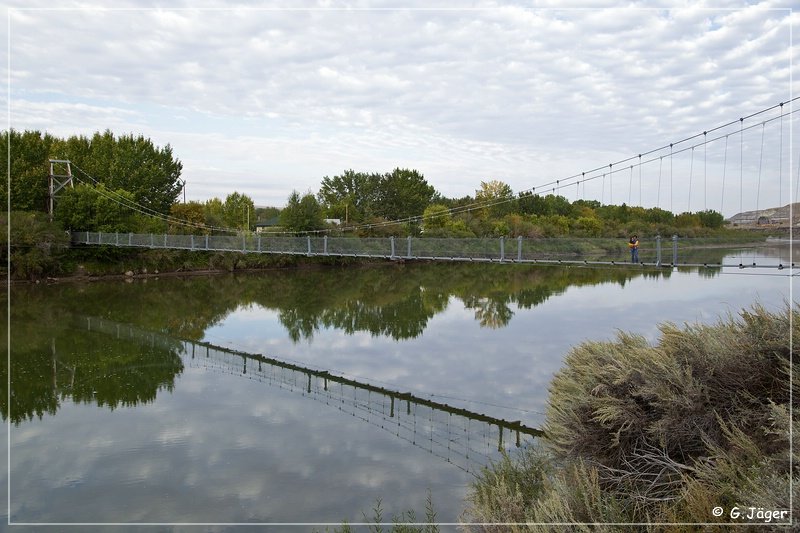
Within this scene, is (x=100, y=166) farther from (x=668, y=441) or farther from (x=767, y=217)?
(x=668, y=441)

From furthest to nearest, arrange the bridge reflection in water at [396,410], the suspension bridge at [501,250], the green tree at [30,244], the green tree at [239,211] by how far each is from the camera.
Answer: the green tree at [239,211] → the green tree at [30,244] → the suspension bridge at [501,250] → the bridge reflection in water at [396,410]

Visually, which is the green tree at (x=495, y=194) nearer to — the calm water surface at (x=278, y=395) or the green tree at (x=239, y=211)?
the green tree at (x=239, y=211)

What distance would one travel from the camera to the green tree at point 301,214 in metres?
32.0

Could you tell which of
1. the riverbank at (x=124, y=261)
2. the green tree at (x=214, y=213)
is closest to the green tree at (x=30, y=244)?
the riverbank at (x=124, y=261)

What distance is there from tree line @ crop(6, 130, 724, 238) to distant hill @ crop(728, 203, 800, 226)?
3.17 m

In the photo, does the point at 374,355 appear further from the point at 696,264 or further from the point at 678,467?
the point at 678,467

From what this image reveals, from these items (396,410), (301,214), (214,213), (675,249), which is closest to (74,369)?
(396,410)

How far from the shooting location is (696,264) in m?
9.52

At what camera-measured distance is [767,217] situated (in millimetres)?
9320

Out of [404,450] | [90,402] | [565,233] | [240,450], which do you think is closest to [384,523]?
[404,450]

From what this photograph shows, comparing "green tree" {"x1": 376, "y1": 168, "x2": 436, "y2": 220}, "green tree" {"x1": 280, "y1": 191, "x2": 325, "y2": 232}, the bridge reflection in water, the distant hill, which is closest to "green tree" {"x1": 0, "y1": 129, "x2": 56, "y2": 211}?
"green tree" {"x1": 280, "y1": 191, "x2": 325, "y2": 232}

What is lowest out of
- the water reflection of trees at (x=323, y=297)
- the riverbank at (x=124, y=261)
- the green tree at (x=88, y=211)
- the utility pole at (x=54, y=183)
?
the water reflection of trees at (x=323, y=297)

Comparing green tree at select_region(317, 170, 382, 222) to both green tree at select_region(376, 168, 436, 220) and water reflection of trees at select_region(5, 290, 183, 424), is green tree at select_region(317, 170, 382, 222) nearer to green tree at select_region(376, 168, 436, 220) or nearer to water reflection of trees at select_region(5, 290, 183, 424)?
green tree at select_region(376, 168, 436, 220)

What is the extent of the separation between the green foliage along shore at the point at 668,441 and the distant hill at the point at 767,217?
484 cm
